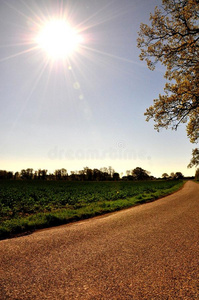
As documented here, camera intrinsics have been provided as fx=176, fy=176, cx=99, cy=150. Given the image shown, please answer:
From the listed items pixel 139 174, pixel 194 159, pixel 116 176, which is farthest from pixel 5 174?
pixel 194 159

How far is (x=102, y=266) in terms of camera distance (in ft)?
12.3

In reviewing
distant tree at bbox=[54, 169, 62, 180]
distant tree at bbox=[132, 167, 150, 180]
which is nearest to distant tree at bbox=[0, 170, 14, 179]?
distant tree at bbox=[54, 169, 62, 180]

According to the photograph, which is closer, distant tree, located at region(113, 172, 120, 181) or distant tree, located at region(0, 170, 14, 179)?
distant tree, located at region(0, 170, 14, 179)

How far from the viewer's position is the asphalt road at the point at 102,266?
2.93m

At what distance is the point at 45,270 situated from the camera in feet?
11.8

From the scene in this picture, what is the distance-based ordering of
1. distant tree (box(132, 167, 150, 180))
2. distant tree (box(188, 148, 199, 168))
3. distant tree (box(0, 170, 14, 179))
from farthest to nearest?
1. distant tree (box(132, 167, 150, 180))
2. distant tree (box(0, 170, 14, 179))
3. distant tree (box(188, 148, 199, 168))

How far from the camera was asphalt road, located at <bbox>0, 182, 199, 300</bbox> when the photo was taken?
2.93 metres

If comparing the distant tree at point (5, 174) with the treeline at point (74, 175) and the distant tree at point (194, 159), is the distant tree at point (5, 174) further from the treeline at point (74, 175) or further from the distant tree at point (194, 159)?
the distant tree at point (194, 159)

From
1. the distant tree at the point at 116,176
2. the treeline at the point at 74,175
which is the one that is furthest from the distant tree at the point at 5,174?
the distant tree at the point at 116,176

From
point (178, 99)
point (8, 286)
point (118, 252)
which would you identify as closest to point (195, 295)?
point (118, 252)

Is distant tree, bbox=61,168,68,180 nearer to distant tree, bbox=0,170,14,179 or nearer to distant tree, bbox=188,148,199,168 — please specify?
distant tree, bbox=0,170,14,179

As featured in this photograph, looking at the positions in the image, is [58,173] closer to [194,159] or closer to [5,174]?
[5,174]

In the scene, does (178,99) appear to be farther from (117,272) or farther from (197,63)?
(117,272)

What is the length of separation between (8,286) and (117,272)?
1.99m
